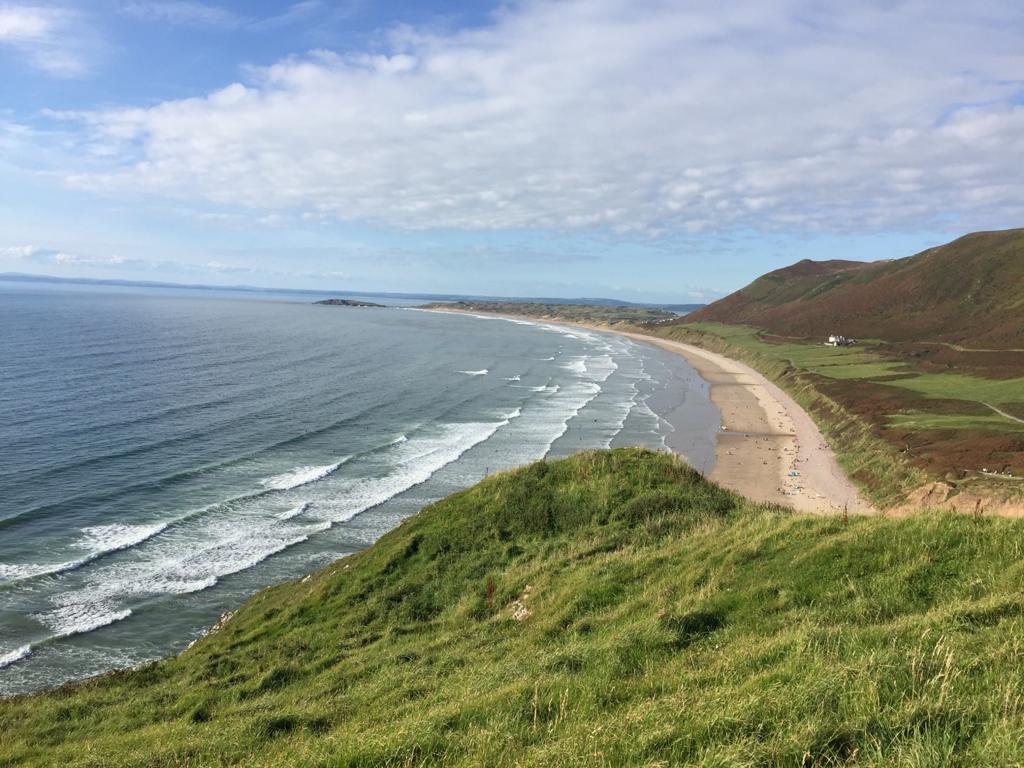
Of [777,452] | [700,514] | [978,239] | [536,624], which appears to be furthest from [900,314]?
[536,624]

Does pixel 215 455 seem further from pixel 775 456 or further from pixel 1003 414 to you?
pixel 1003 414

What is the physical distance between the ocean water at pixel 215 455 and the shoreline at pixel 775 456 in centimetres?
268

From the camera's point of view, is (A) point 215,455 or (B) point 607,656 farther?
(A) point 215,455

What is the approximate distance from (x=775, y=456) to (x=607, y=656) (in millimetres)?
43860

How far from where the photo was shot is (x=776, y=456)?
5016 centimetres

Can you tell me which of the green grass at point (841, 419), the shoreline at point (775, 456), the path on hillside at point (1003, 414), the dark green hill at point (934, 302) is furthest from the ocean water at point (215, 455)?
the dark green hill at point (934, 302)

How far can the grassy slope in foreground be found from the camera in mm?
6496

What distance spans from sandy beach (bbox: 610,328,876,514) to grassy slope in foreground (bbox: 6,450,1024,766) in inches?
343

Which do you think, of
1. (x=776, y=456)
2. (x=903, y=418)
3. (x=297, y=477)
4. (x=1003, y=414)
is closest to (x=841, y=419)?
(x=903, y=418)

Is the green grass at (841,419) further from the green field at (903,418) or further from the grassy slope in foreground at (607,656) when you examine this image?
the grassy slope in foreground at (607,656)

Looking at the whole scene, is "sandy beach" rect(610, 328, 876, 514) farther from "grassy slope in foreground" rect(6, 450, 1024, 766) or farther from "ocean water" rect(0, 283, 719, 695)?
"grassy slope in foreground" rect(6, 450, 1024, 766)

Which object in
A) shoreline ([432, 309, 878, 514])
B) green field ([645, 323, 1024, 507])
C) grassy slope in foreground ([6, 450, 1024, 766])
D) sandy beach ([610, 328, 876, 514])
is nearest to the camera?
grassy slope in foreground ([6, 450, 1024, 766])

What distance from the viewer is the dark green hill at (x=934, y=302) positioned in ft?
325

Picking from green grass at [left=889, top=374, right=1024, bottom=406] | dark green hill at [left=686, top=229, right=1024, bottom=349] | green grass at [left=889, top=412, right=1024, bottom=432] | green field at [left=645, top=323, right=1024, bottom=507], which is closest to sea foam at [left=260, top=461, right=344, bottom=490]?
green field at [left=645, top=323, right=1024, bottom=507]
